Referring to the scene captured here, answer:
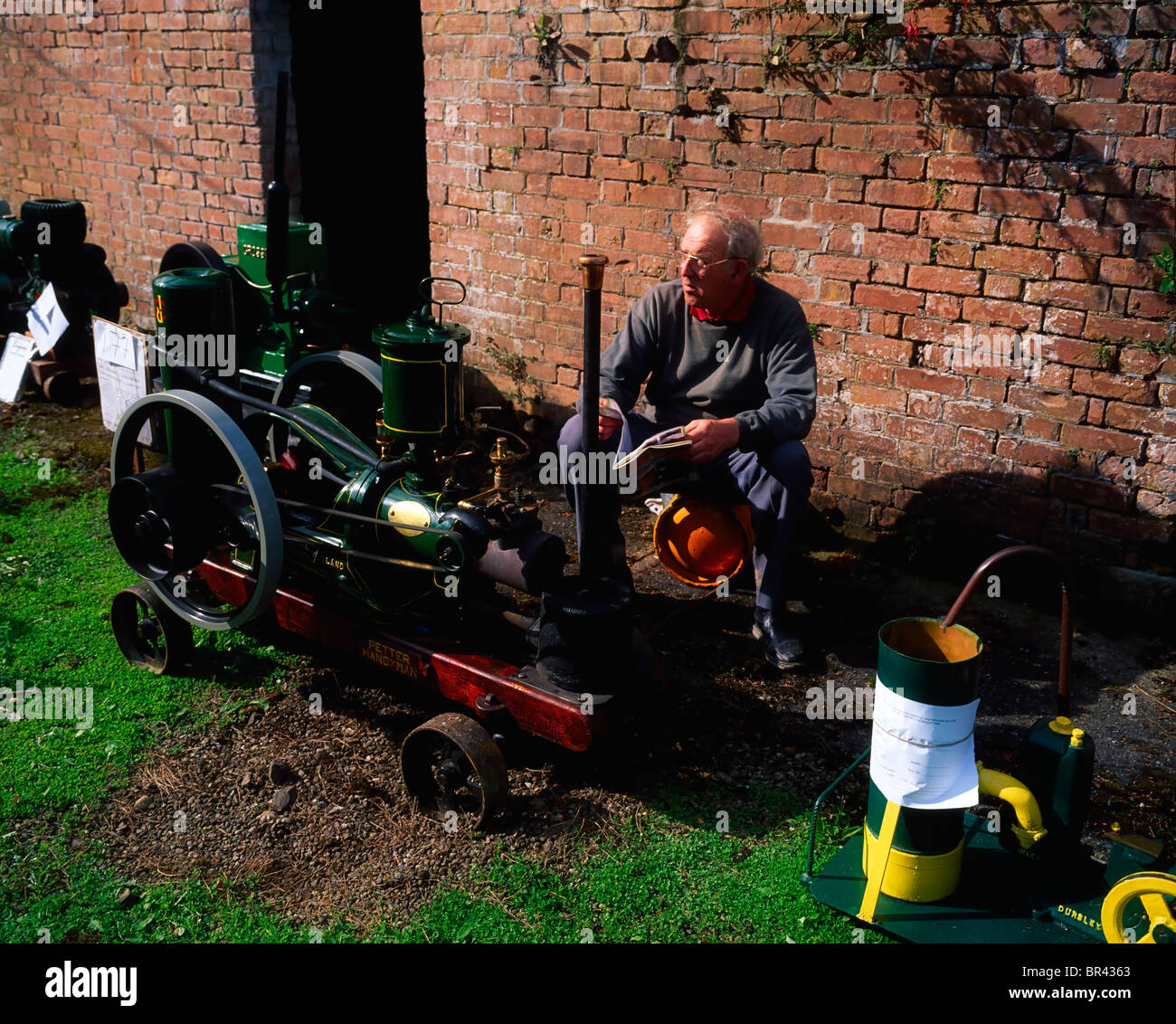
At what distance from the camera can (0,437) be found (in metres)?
6.30

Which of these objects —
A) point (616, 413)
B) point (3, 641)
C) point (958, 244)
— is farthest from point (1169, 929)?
point (3, 641)

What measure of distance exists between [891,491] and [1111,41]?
187 centimetres

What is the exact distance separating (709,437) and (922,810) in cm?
146

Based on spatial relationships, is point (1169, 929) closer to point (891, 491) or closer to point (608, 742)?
point (608, 742)

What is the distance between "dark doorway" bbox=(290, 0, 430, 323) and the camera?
22.1ft

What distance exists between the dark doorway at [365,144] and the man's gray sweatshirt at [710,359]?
335 centimetres

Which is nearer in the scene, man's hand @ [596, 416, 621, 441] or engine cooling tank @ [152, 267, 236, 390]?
engine cooling tank @ [152, 267, 236, 390]

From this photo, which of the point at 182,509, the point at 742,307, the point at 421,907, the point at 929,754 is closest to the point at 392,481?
the point at 182,509

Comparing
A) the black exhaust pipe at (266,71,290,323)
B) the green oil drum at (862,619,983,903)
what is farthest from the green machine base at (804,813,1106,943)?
the black exhaust pipe at (266,71,290,323)

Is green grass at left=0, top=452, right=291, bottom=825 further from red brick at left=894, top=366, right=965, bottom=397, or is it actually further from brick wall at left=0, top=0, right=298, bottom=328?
brick wall at left=0, top=0, right=298, bottom=328

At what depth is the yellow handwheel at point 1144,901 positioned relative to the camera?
7.82 ft

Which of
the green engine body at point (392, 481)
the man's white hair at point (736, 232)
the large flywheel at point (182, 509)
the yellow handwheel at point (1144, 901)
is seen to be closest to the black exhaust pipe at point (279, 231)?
the green engine body at point (392, 481)

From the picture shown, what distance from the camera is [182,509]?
362 cm

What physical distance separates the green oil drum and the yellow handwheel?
353 mm
